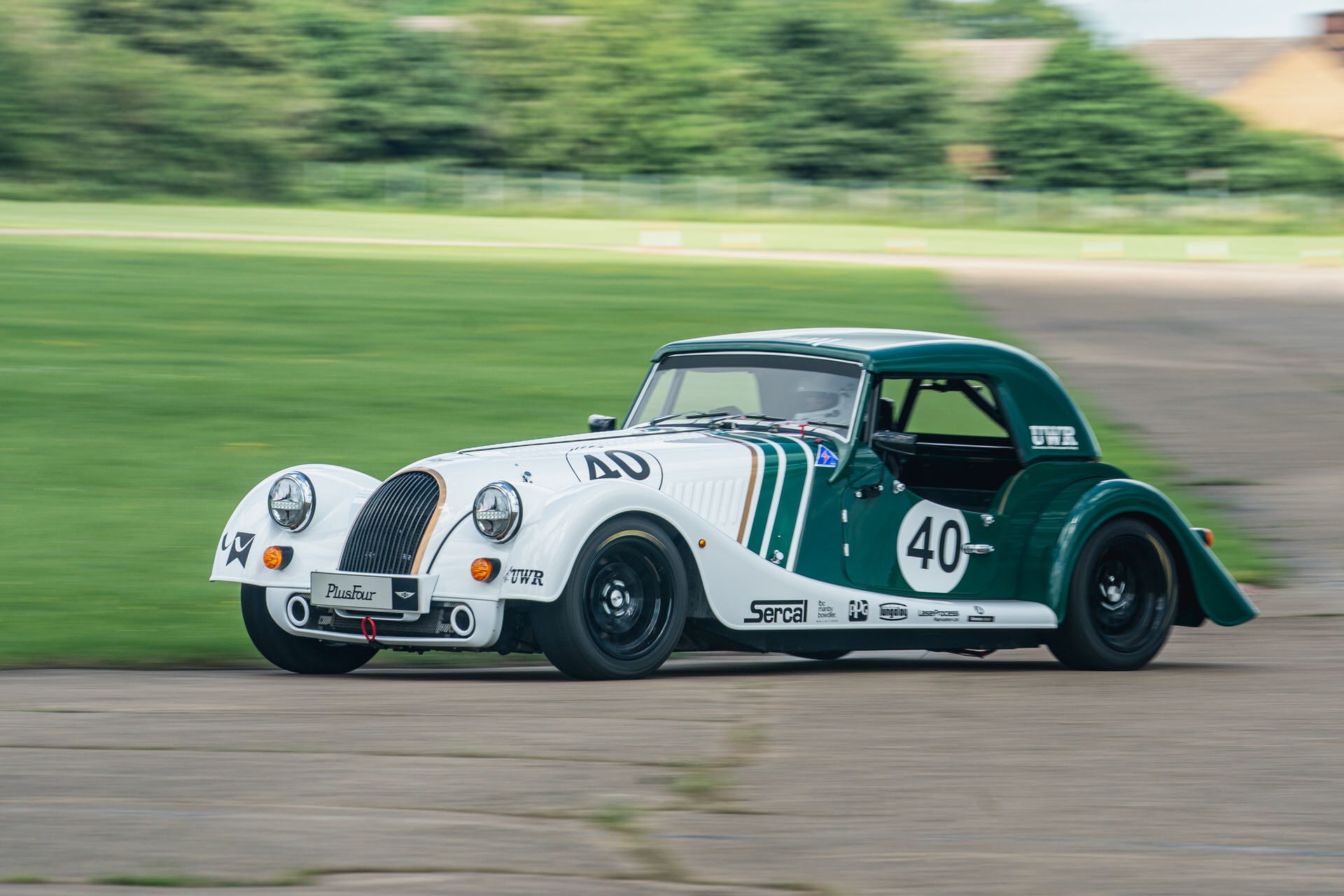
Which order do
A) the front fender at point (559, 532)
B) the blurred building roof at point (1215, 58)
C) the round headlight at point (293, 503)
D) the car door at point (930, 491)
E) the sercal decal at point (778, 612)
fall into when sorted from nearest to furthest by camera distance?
1. the front fender at point (559, 532)
2. the sercal decal at point (778, 612)
3. the round headlight at point (293, 503)
4. the car door at point (930, 491)
5. the blurred building roof at point (1215, 58)

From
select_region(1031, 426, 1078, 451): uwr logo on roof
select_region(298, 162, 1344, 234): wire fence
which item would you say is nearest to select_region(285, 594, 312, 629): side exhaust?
select_region(1031, 426, 1078, 451): uwr logo on roof

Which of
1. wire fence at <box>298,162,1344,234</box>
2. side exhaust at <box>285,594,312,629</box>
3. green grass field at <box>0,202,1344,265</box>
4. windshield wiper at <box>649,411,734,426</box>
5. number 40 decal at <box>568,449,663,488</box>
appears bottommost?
side exhaust at <box>285,594,312,629</box>

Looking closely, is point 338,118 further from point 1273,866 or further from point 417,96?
point 1273,866

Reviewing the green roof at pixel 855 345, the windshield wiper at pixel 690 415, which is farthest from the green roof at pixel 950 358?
the windshield wiper at pixel 690 415

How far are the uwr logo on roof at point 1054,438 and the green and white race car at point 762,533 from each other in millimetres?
14

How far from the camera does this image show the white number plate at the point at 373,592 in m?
7.71

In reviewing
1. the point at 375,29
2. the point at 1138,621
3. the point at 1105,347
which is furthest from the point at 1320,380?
the point at 375,29

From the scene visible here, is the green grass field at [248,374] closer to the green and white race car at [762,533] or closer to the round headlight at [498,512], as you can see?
the green and white race car at [762,533]

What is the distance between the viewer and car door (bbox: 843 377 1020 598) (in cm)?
868

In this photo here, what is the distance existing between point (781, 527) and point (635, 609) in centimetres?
87

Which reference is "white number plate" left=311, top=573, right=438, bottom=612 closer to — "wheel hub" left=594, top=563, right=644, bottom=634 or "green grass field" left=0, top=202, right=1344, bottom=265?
"wheel hub" left=594, top=563, right=644, bottom=634

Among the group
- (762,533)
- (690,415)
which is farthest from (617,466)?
(690,415)

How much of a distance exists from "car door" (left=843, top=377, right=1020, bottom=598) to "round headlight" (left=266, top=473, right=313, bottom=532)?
2.47m

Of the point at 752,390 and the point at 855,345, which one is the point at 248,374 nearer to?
the point at 752,390
